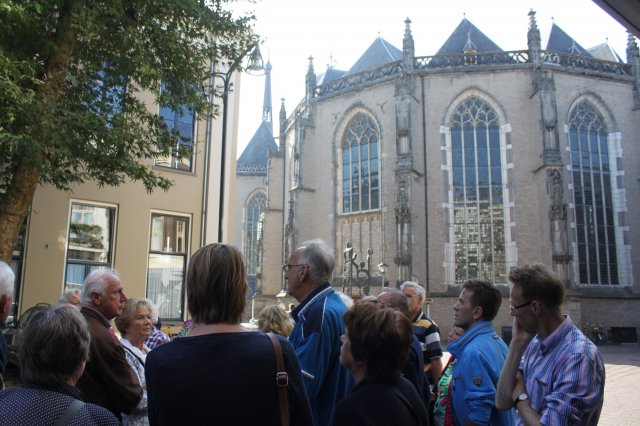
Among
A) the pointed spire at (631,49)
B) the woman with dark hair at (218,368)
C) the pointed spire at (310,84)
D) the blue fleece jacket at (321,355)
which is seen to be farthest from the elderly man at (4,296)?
the pointed spire at (631,49)

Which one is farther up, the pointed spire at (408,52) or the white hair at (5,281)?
the pointed spire at (408,52)

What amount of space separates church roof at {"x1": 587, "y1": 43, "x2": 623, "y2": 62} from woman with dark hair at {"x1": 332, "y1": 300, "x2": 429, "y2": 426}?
37.9 m

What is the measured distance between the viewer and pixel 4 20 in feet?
20.5

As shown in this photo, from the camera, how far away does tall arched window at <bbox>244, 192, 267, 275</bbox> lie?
4206 cm

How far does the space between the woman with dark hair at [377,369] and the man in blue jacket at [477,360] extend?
111 centimetres

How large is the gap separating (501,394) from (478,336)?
773mm

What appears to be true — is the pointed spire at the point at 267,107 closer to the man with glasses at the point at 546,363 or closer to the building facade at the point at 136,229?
the building facade at the point at 136,229

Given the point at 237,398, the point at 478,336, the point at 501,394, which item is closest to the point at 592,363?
the point at 501,394

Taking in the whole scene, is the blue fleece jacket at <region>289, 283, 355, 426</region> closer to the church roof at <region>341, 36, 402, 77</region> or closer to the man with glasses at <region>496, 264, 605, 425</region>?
the man with glasses at <region>496, 264, 605, 425</region>

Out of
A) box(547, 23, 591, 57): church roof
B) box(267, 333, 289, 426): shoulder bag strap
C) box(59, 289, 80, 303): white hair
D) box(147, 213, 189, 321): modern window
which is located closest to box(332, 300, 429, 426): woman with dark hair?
box(267, 333, 289, 426): shoulder bag strap

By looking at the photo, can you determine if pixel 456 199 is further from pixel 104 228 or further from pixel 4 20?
pixel 4 20

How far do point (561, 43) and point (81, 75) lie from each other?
108 feet

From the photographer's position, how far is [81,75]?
27.5 feet

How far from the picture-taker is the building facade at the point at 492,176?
25.2m
